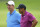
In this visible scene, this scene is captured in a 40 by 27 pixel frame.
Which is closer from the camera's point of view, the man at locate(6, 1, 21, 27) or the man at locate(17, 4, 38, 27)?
the man at locate(17, 4, 38, 27)

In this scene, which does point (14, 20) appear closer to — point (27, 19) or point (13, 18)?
point (13, 18)

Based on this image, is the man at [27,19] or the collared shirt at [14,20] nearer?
the man at [27,19]

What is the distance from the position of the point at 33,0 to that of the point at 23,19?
104 feet

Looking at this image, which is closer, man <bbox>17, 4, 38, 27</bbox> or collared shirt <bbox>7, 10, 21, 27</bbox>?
man <bbox>17, 4, 38, 27</bbox>

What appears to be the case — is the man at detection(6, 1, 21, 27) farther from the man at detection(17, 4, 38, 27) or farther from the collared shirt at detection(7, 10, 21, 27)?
the man at detection(17, 4, 38, 27)

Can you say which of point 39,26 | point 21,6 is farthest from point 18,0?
point 21,6

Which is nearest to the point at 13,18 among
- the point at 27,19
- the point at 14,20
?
the point at 14,20

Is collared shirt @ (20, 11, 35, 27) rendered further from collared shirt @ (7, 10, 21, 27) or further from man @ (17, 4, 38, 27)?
collared shirt @ (7, 10, 21, 27)

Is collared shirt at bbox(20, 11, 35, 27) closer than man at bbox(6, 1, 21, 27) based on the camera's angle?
Yes

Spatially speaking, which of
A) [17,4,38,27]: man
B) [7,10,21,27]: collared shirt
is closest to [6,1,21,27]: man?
[7,10,21,27]: collared shirt

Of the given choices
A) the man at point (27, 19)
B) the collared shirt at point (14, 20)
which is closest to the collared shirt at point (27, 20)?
the man at point (27, 19)

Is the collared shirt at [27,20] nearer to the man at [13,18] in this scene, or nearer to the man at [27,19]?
the man at [27,19]

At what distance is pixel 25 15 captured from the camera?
567 cm

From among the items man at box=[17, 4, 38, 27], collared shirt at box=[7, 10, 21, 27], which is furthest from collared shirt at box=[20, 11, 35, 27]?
collared shirt at box=[7, 10, 21, 27]
